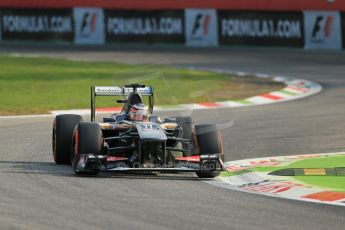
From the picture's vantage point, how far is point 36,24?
40.6 m

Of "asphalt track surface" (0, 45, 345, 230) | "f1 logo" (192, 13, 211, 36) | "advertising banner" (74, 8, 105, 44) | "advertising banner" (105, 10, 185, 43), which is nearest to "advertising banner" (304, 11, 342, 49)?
"f1 logo" (192, 13, 211, 36)

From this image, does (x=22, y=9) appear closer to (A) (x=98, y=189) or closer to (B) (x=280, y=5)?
(B) (x=280, y=5)

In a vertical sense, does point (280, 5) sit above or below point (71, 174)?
above

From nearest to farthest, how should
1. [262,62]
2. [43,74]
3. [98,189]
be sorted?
[98,189], [43,74], [262,62]

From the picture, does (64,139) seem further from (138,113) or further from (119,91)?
(138,113)

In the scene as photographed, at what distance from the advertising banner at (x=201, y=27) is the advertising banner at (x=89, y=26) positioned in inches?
131

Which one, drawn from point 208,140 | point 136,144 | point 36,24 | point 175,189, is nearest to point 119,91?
point 208,140

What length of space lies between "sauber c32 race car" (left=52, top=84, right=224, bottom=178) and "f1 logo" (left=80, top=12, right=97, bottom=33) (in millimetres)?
25602

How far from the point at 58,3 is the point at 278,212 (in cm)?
3090

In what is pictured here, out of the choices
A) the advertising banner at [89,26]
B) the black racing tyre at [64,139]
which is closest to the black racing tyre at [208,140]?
the black racing tyre at [64,139]

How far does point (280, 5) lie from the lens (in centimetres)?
3975

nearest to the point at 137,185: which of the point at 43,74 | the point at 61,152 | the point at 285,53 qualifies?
the point at 61,152

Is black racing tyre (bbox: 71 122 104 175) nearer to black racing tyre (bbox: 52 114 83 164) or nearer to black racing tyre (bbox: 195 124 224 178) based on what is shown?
black racing tyre (bbox: 52 114 83 164)

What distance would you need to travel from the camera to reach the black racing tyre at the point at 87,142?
13.6 metres
